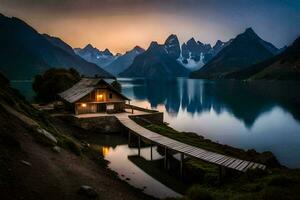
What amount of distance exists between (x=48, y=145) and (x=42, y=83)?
264ft

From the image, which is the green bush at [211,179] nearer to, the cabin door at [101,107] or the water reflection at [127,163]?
the water reflection at [127,163]

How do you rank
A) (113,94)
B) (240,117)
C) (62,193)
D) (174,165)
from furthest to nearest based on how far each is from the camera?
(240,117)
(113,94)
(174,165)
(62,193)

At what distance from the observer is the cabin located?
6556cm

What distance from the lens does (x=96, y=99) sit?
67125mm

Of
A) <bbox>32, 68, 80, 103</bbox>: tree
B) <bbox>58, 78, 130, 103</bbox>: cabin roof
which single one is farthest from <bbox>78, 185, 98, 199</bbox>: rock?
<bbox>32, 68, 80, 103</bbox>: tree

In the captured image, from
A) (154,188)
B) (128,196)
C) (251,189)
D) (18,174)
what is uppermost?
(18,174)

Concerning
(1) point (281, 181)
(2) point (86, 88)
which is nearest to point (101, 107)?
(2) point (86, 88)

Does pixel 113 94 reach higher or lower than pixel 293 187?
higher

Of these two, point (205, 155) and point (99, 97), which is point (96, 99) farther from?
point (205, 155)

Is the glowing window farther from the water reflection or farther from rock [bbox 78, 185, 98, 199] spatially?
rock [bbox 78, 185, 98, 199]

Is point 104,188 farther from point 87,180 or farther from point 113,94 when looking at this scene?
point 113,94

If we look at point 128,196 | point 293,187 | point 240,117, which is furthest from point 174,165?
point 240,117

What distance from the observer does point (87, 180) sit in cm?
2630

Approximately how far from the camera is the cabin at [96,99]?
2581 inches
